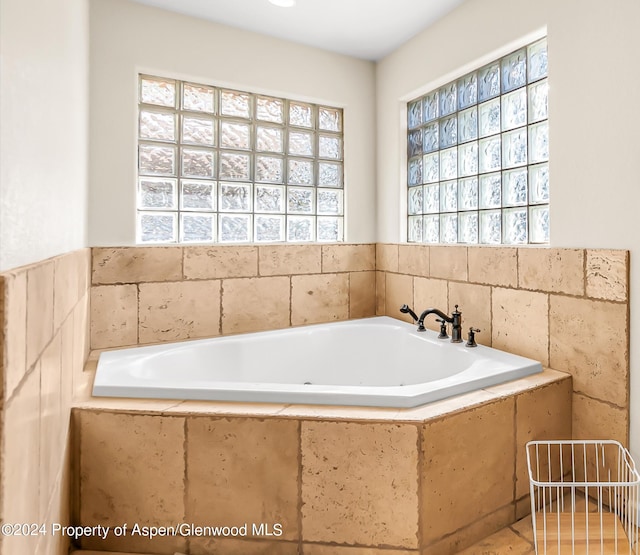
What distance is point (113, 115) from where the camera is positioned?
7.36ft

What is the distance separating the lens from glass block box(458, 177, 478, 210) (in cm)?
236

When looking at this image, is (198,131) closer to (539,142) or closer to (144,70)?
(144,70)

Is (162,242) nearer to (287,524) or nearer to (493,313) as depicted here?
(287,524)

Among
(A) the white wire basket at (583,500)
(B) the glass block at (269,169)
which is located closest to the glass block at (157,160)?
(B) the glass block at (269,169)

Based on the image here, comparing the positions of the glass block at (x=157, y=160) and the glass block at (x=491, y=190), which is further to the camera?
the glass block at (x=157, y=160)

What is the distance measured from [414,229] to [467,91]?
928 millimetres

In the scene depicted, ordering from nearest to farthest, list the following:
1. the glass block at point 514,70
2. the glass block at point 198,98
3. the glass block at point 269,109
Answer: the glass block at point 514,70
the glass block at point 198,98
the glass block at point 269,109

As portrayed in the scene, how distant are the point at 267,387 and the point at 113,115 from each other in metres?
1.80

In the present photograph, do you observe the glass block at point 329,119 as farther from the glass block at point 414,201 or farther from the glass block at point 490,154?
the glass block at point 490,154

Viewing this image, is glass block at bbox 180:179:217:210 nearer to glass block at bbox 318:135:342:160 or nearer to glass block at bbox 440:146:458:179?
glass block at bbox 318:135:342:160

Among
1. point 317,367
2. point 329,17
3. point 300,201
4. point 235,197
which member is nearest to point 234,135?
point 235,197

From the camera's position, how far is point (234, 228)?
2.62 m

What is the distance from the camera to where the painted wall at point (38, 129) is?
2.42 feet

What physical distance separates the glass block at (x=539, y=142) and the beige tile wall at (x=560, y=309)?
1.51 feet
